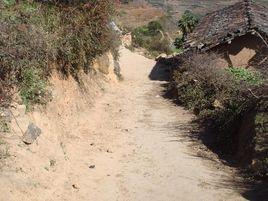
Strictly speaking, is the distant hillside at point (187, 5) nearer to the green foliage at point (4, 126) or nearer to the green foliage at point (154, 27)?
the green foliage at point (154, 27)

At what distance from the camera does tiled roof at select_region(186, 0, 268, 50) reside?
19.6m

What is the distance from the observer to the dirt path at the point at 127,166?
8.99 meters

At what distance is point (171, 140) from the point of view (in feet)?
43.6

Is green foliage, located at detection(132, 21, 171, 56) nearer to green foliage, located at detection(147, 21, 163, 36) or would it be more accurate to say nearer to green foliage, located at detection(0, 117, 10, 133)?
green foliage, located at detection(147, 21, 163, 36)

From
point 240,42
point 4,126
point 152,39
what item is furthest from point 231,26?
point 152,39

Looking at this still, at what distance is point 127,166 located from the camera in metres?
10.8

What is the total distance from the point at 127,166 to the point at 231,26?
39.2 feet

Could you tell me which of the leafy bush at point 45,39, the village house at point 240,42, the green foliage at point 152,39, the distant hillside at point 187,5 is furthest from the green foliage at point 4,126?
the distant hillside at point 187,5

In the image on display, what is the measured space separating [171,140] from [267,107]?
3.03m

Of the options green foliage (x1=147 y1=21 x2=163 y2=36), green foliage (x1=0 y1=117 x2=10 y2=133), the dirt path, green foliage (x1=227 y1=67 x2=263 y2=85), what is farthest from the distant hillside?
green foliage (x1=0 y1=117 x2=10 y2=133)

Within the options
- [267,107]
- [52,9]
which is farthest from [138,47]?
[267,107]

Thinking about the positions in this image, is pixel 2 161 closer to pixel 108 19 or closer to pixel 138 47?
pixel 108 19

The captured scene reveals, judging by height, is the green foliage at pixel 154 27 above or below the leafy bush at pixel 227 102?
below

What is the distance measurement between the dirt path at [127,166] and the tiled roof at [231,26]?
4589mm
